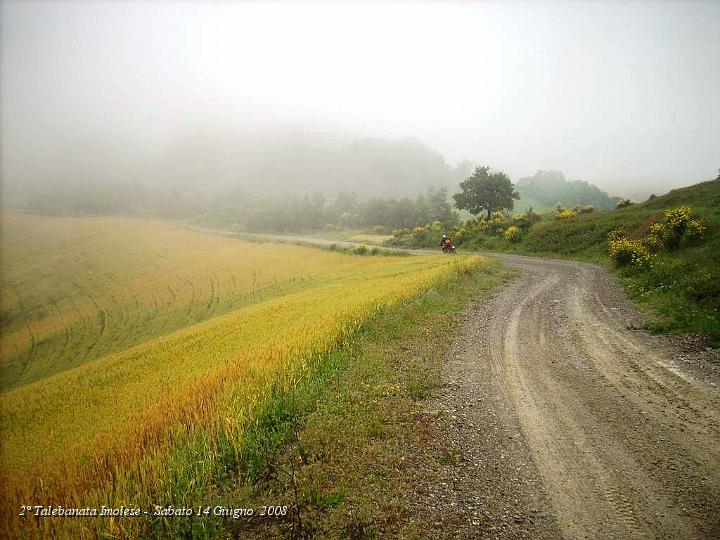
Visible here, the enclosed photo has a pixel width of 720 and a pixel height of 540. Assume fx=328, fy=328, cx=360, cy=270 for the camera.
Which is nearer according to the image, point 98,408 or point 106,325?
point 98,408

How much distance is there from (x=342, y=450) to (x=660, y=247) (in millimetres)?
Result: 21037

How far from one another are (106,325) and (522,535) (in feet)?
111

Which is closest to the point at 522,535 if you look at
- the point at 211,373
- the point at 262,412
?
the point at 262,412

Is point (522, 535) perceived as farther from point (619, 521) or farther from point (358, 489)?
point (358, 489)

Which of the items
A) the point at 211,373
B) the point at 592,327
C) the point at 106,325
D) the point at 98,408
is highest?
the point at 592,327

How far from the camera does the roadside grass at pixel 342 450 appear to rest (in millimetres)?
3898

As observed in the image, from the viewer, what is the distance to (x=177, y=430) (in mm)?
5980

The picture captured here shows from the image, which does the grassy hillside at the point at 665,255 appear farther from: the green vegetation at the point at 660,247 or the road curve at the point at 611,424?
the road curve at the point at 611,424

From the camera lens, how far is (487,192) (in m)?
53.8

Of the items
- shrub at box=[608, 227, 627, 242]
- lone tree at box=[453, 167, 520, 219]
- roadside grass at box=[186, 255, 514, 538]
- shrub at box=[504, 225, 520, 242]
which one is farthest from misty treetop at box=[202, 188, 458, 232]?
roadside grass at box=[186, 255, 514, 538]

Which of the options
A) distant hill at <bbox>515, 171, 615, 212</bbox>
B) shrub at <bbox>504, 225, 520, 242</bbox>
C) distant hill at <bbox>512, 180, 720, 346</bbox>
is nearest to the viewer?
distant hill at <bbox>512, 180, 720, 346</bbox>

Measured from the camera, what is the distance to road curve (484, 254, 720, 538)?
3725 mm

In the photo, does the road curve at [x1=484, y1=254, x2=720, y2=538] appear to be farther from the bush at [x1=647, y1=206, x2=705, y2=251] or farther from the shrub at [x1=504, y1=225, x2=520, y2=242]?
the shrub at [x1=504, y1=225, x2=520, y2=242]

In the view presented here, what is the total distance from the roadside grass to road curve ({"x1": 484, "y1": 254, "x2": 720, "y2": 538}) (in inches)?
61.6
